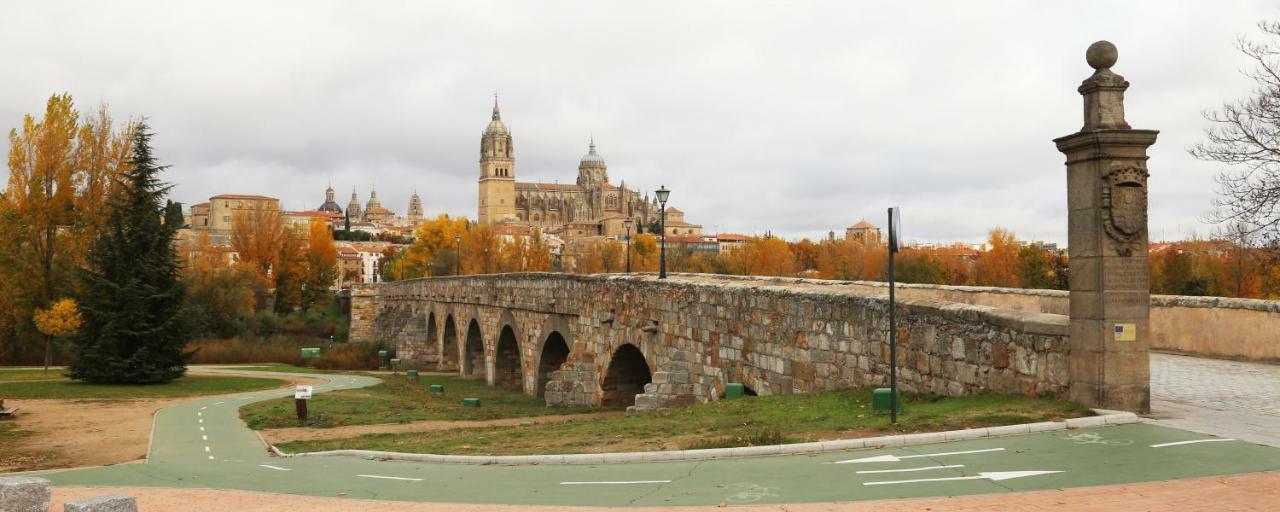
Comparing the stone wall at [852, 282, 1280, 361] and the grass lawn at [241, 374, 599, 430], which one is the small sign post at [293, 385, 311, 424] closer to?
the grass lawn at [241, 374, 599, 430]

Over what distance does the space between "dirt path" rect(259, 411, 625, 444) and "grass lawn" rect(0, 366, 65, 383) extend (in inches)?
698

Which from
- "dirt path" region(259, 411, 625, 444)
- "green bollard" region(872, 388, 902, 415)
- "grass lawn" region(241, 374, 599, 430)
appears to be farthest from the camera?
"grass lawn" region(241, 374, 599, 430)

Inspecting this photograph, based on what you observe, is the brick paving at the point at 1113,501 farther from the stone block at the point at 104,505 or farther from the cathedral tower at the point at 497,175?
the cathedral tower at the point at 497,175

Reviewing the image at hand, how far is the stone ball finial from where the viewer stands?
9914mm

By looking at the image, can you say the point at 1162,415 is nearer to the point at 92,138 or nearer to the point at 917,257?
the point at 92,138

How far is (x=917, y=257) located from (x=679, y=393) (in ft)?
142

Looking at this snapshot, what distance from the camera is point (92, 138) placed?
37.2 metres

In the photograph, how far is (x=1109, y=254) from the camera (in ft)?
31.8

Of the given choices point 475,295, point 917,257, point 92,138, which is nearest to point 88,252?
point 92,138

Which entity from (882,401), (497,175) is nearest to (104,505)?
(882,401)

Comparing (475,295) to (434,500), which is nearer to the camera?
(434,500)

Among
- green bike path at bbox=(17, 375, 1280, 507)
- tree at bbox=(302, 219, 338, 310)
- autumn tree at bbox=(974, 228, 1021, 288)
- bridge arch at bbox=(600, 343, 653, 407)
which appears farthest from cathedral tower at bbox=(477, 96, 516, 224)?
green bike path at bbox=(17, 375, 1280, 507)

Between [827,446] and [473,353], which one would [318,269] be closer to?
[473,353]

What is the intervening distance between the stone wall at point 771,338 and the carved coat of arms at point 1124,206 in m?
1.02
